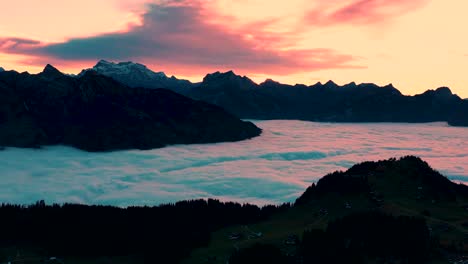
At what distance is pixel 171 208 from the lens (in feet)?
589

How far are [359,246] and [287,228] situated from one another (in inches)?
1413

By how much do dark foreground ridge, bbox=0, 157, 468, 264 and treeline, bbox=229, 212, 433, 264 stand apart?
23 cm

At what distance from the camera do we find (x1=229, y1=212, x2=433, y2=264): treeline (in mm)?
101188

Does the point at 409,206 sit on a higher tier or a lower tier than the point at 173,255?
higher

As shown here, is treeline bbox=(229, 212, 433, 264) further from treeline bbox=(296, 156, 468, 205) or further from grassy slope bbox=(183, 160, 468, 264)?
treeline bbox=(296, 156, 468, 205)

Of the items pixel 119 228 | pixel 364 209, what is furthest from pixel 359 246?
pixel 119 228

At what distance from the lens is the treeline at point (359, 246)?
332 ft

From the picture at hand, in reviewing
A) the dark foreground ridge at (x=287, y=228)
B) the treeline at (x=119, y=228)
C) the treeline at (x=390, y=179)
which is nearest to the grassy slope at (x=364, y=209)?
the dark foreground ridge at (x=287, y=228)

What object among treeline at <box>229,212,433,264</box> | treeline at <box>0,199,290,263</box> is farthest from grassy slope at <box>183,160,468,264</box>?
treeline at <box>0,199,290,263</box>

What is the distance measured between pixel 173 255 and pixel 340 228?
42.1 metres

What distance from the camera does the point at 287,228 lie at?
13700 centimetres

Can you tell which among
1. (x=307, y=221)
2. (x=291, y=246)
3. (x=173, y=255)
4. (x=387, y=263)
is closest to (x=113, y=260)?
(x=173, y=255)

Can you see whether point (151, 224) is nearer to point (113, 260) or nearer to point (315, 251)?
point (113, 260)

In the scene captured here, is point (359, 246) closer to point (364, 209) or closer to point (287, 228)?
point (364, 209)
